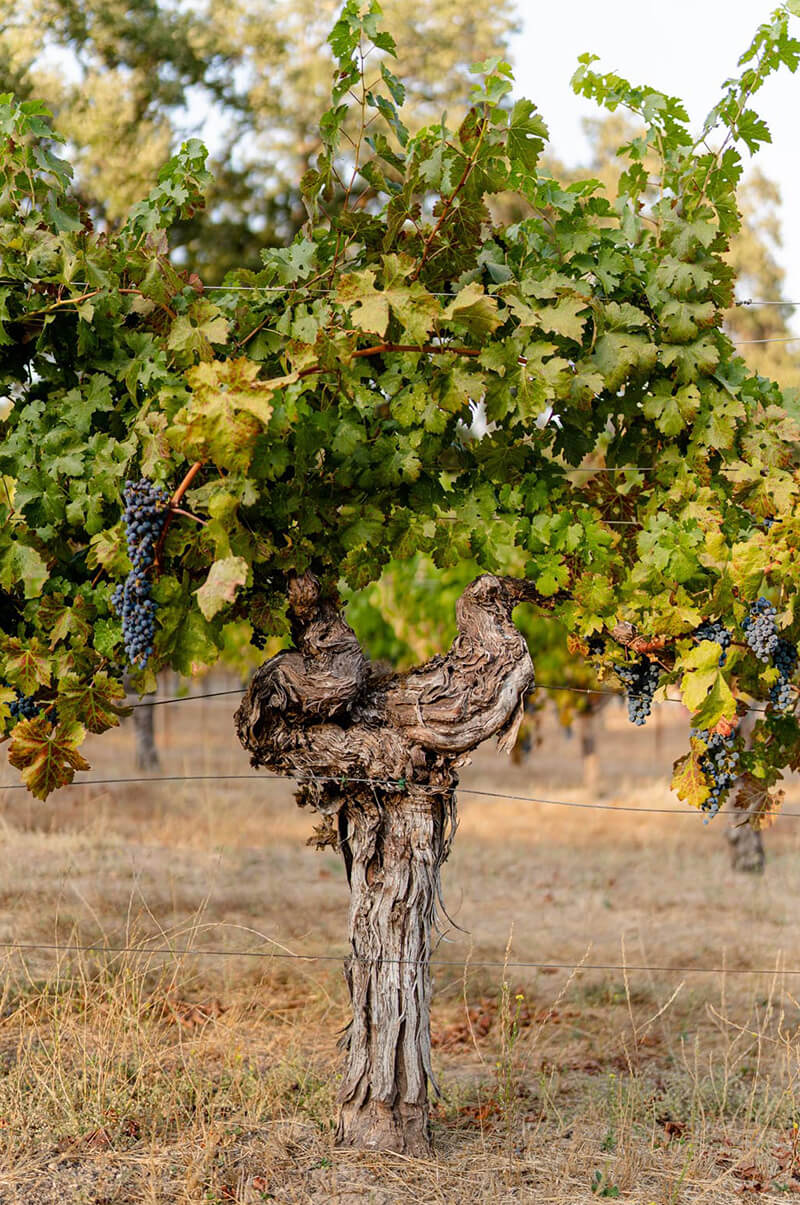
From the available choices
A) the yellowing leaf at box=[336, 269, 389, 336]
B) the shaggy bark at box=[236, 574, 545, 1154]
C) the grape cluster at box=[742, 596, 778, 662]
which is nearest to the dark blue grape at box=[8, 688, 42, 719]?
the shaggy bark at box=[236, 574, 545, 1154]

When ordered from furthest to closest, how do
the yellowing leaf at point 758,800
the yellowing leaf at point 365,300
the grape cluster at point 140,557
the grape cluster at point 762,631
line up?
1. the yellowing leaf at point 758,800
2. the grape cluster at point 762,631
3. the grape cluster at point 140,557
4. the yellowing leaf at point 365,300

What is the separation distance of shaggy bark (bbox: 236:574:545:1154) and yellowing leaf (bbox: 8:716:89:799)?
22.0 inches

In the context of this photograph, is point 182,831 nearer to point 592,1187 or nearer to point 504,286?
point 592,1187

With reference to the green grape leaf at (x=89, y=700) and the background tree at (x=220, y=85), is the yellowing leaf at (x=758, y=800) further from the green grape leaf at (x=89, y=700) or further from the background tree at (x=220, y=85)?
the background tree at (x=220, y=85)

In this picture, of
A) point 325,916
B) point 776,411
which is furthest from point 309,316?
point 325,916

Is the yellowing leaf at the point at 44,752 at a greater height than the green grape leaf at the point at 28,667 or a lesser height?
lesser

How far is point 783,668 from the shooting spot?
3666 millimetres

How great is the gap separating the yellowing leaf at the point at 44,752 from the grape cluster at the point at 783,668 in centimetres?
220

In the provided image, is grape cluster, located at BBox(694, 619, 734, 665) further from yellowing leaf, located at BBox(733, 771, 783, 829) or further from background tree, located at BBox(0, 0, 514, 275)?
background tree, located at BBox(0, 0, 514, 275)

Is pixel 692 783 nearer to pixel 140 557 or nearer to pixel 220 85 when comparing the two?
pixel 140 557

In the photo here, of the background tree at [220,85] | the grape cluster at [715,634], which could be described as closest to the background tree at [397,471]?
the grape cluster at [715,634]

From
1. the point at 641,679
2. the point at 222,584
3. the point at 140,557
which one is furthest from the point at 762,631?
the point at 140,557

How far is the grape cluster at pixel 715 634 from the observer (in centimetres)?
354

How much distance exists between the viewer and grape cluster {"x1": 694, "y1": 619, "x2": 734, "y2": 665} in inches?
139
